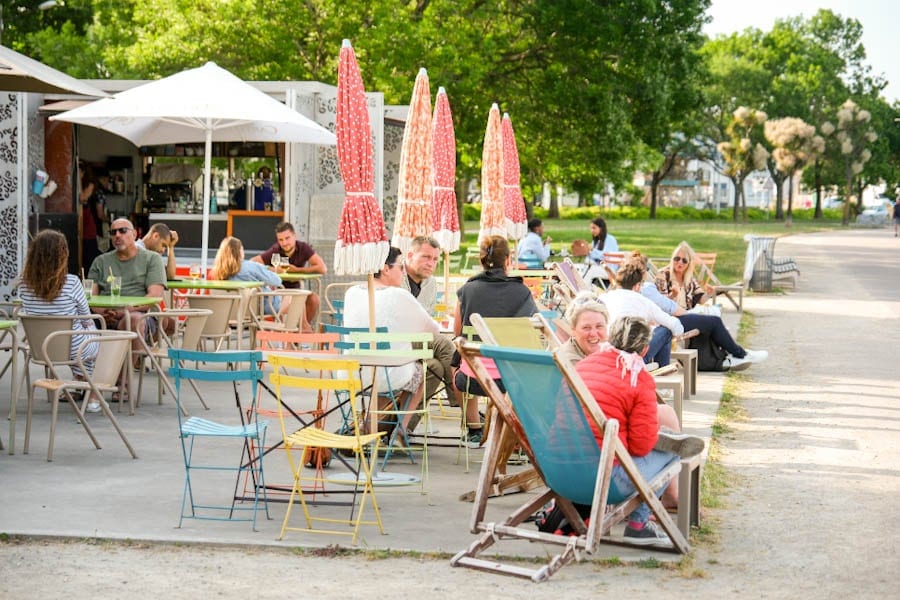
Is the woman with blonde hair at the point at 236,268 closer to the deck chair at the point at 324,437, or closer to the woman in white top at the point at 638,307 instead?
the woman in white top at the point at 638,307

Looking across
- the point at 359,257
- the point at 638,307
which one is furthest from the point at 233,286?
the point at 638,307

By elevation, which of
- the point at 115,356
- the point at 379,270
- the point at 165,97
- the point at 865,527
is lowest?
the point at 865,527

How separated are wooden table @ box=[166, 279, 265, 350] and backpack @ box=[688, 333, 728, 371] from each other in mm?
4279

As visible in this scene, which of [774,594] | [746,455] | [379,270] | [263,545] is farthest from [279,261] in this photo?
[774,594]

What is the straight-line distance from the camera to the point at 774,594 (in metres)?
5.32

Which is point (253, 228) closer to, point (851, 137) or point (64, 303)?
point (64, 303)

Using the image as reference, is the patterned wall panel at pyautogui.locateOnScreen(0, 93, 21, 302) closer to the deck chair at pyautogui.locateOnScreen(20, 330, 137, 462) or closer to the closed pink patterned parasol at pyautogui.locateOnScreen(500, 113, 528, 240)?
the closed pink patterned parasol at pyautogui.locateOnScreen(500, 113, 528, 240)

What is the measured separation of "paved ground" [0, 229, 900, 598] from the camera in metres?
5.36

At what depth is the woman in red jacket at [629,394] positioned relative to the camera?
5.78m

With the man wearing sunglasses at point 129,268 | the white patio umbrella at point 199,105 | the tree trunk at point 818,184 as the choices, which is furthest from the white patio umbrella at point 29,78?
the tree trunk at point 818,184

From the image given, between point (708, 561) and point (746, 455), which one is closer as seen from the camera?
point (708, 561)

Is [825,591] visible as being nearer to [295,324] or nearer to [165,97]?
[295,324]

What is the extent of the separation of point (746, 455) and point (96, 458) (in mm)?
4165

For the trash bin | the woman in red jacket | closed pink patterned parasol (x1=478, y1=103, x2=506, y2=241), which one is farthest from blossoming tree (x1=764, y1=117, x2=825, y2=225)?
the woman in red jacket
